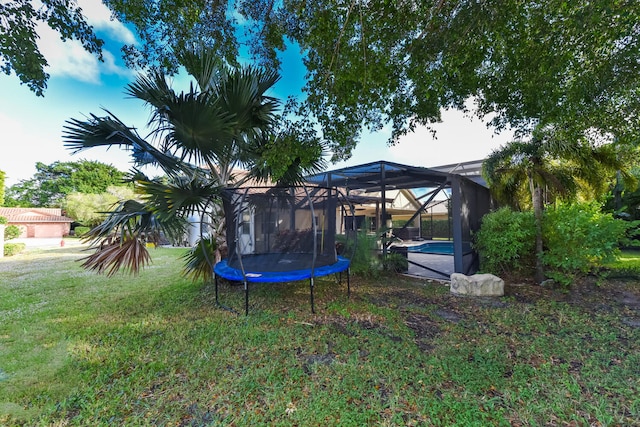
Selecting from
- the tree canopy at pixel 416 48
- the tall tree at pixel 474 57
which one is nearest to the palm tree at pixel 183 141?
the tree canopy at pixel 416 48

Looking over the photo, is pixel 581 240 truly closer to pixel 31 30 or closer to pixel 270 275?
pixel 270 275

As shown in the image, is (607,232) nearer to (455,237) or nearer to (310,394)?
(455,237)

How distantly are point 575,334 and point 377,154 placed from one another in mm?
6828

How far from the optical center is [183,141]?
3812mm

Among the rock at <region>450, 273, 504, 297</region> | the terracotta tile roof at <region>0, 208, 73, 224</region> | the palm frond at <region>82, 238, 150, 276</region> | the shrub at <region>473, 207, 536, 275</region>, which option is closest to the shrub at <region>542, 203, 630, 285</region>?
the shrub at <region>473, 207, 536, 275</region>

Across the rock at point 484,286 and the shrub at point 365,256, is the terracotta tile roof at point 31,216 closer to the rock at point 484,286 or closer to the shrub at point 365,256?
the shrub at point 365,256

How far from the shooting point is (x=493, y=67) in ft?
12.7

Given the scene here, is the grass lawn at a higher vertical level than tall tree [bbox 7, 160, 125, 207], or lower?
lower

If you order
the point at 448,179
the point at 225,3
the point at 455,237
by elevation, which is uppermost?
the point at 225,3

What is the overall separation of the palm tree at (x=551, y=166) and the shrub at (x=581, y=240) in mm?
366

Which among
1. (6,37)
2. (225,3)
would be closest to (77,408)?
(6,37)

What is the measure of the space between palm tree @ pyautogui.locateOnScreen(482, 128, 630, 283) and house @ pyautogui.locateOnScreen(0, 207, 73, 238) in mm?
31698

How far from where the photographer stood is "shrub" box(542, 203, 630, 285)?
13.6ft

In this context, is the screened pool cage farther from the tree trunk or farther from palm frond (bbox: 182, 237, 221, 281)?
the tree trunk
